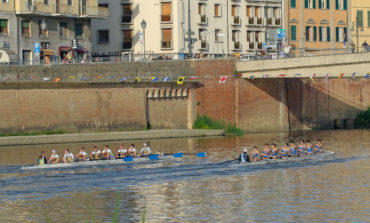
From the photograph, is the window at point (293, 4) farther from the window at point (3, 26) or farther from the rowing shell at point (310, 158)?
the rowing shell at point (310, 158)

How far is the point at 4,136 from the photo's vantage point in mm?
74688

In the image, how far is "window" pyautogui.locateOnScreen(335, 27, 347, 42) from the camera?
372ft

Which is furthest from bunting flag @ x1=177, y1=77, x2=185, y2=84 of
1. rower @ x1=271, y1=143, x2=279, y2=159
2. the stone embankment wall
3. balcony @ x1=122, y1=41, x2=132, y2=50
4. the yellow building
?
the yellow building

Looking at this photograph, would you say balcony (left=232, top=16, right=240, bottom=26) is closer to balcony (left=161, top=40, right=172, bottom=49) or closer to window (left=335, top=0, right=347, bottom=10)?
balcony (left=161, top=40, right=172, bottom=49)

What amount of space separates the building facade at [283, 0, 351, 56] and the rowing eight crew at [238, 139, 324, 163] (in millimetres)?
44504

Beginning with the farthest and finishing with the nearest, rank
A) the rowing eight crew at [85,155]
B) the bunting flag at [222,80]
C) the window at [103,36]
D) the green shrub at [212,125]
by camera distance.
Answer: the window at [103,36] → the bunting flag at [222,80] → the green shrub at [212,125] → the rowing eight crew at [85,155]

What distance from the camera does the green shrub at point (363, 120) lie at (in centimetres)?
9406

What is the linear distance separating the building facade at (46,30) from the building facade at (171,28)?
17.2 feet

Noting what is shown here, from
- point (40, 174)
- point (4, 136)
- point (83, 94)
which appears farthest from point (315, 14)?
point (40, 174)

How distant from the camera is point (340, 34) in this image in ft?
373

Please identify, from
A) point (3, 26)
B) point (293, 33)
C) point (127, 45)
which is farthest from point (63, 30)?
point (293, 33)

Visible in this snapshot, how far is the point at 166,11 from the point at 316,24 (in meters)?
24.1

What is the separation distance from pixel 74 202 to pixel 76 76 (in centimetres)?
3768

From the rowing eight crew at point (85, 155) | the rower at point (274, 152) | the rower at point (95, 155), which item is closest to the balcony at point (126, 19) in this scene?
the rowing eight crew at point (85, 155)
